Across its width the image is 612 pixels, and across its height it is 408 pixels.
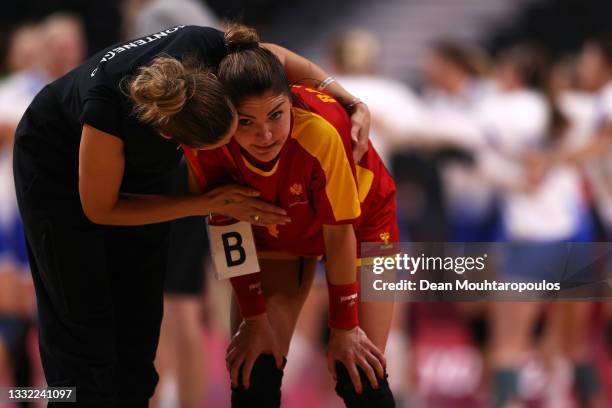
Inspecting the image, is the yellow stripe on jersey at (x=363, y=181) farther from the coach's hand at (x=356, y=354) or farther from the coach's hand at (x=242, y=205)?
the coach's hand at (x=356, y=354)

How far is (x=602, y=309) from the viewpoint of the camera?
17.4 ft

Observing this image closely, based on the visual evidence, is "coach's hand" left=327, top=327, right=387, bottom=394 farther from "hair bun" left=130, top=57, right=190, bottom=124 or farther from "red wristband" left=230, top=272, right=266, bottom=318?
"hair bun" left=130, top=57, right=190, bottom=124

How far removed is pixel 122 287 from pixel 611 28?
4.20 meters

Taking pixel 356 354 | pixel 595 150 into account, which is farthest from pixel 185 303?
pixel 595 150

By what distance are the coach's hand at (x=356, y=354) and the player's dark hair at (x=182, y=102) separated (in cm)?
70

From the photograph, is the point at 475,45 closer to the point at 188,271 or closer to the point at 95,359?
the point at 188,271

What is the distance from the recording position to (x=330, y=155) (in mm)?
2602

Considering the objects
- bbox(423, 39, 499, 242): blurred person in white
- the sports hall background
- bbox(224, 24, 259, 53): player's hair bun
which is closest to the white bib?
bbox(224, 24, 259, 53): player's hair bun

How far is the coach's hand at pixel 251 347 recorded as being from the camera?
2.78 m

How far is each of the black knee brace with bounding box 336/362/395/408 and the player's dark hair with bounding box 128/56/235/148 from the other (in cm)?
78

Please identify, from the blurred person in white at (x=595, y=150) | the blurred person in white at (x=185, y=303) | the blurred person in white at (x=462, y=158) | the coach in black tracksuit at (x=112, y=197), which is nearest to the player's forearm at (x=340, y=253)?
the coach in black tracksuit at (x=112, y=197)

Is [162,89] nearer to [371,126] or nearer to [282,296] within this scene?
[282,296]

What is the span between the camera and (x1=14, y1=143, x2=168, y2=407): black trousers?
2680 millimetres

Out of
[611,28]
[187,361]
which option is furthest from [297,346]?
[611,28]
